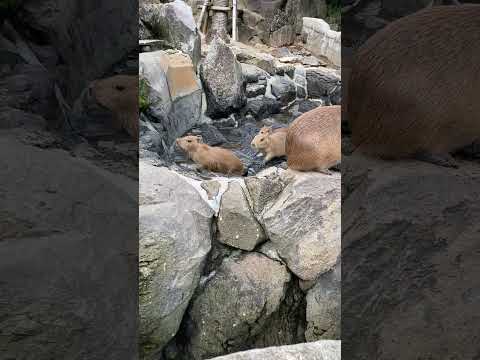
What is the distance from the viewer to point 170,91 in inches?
76.0

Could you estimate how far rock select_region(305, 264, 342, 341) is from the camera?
Answer: 154 cm

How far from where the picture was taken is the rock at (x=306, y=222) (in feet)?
4.57

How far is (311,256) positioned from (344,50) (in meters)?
0.87

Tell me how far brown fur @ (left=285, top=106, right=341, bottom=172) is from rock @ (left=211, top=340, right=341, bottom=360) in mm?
560

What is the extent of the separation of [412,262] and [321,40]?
5.89 ft

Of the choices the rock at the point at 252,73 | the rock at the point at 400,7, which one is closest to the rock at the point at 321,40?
the rock at the point at 252,73

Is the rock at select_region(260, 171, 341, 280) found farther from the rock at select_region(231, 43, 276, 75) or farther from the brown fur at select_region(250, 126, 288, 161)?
the rock at select_region(231, 43, 276, 75)

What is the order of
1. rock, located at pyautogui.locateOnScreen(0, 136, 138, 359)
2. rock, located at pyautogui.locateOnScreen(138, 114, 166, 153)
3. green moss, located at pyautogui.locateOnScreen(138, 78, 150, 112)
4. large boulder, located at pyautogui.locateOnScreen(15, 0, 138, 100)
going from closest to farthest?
rock, located at pyautogui.locateOnScreen(0, 136, 138, 359) → large boulder, located at pyautogui.locateOnScreen(15, 0, 138, 100) → rock, located at pyautogui.locateOnScreen(138, 114, 166, 153) → green moss, located at pyautogui.locateOnScreen(138, 78, 150, 112)

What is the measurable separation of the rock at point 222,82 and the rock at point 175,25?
0.22 feet

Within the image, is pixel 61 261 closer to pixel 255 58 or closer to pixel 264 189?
pixel 264 189

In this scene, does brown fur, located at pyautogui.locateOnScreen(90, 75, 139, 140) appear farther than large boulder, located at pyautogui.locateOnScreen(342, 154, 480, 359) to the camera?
Yes

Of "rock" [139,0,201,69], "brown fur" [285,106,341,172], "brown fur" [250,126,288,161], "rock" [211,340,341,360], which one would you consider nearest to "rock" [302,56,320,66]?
"rock" [139,0,201,69]

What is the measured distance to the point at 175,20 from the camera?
6.75 feet

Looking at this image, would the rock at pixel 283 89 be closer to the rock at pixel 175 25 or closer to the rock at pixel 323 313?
the rock at pixel 175 25
